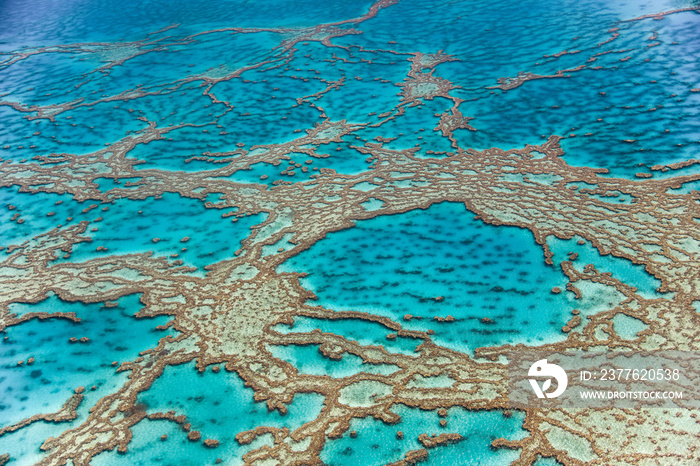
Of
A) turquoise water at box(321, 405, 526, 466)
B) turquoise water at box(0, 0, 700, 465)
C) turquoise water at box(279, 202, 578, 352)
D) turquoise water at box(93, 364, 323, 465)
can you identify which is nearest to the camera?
turquoise water at box(321, 405, 526, 466)

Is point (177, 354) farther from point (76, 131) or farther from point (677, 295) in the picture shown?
point (76, 131)

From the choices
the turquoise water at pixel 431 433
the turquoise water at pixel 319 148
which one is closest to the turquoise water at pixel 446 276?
the turquoise water at pixel 319 148

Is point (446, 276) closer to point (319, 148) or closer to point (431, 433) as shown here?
point (431, 433)

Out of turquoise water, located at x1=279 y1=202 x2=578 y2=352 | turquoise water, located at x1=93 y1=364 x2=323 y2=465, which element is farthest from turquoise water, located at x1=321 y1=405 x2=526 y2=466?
turquoise water, located at x1=279 y1=202 x2=578 y2=352

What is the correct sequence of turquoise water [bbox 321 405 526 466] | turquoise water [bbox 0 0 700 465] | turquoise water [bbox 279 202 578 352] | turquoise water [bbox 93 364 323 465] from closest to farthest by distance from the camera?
turquoise water [bbox 321 405 526 466] → turquoise water [bbox 93 364 323 465] → turquoise water [bbox 0 0 700 465] → turquoise water [bbox 279 202 578 352]

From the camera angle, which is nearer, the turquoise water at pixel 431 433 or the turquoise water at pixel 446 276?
the turquoise water at pixel 431 433

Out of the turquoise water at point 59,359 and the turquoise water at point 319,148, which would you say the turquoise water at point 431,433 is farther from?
the turquoise water at point 59,359

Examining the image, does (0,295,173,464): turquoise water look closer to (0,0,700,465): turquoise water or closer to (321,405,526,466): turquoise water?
(0,0,700,465): turquoise water

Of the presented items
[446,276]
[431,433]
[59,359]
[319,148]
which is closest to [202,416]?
[59,359]

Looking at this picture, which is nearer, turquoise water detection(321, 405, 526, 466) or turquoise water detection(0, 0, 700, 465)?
turquoise water detection(321, 405, 526, 466)
